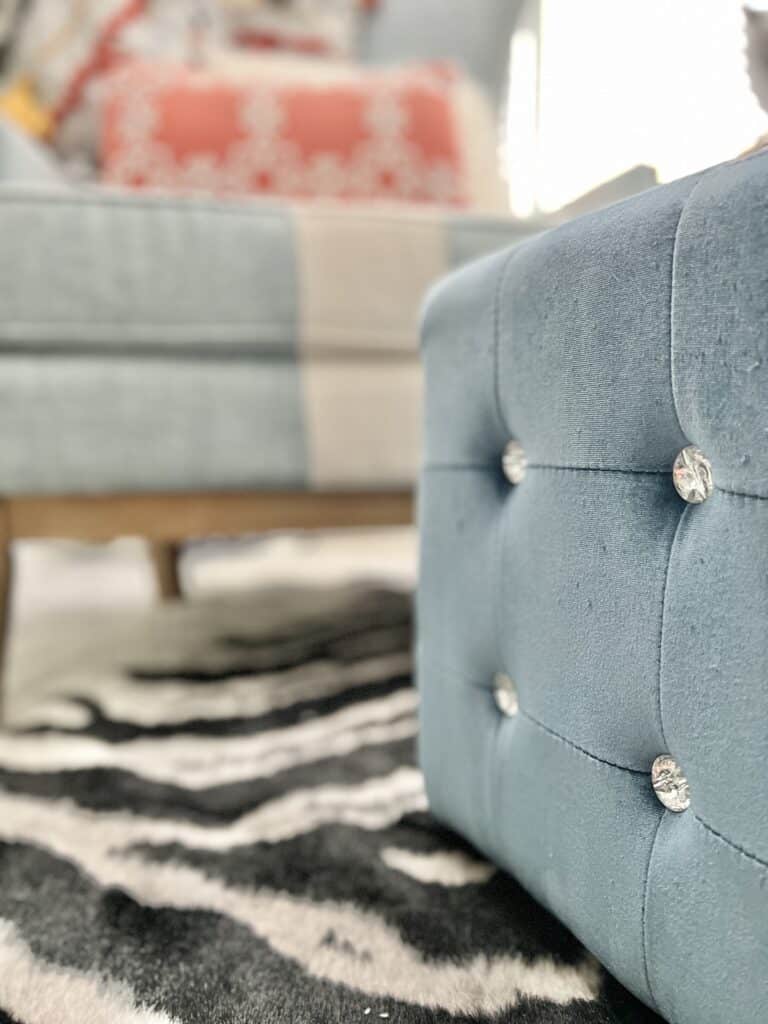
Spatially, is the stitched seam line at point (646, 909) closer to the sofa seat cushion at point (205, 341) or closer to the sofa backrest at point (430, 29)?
the sofa seat cushion at point (205, 341)

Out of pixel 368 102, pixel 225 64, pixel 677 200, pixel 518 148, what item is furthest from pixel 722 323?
pixel 518 148

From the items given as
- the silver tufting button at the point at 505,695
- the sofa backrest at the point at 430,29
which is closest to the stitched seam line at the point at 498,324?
the silver tufting button at the point at 505,695

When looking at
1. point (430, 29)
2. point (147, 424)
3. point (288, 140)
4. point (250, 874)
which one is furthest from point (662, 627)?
point (430, 29)

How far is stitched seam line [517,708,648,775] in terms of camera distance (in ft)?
1.25

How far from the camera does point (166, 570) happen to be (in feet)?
4.60

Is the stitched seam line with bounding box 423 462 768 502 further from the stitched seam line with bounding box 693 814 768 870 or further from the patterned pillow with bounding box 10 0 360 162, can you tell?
the patterned pillow with bounding box 10 0 360 162

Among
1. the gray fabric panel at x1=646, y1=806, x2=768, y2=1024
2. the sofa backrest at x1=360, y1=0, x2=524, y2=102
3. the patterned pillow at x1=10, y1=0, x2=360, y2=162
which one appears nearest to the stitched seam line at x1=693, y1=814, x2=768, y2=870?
the gray fabric panel at x1=646, y1=806, x2=768, y2=1024

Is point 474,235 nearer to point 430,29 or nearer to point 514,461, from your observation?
point 514,461

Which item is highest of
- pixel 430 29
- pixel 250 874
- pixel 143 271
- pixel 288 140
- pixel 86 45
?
pixel 430 29

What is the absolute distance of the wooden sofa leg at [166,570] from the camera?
1396mm

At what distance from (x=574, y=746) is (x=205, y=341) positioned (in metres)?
0.59

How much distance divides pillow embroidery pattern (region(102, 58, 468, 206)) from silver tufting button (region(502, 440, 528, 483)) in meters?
1.03

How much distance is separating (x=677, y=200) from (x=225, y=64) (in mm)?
1538

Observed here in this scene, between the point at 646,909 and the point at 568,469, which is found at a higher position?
the point at 568,469
